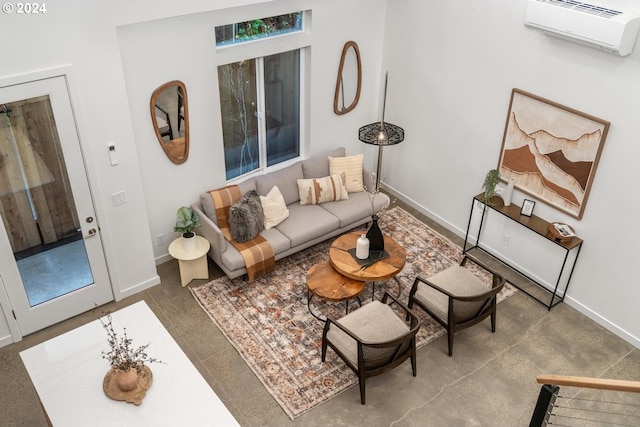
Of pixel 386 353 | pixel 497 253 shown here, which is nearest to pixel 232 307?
pixel 386 353

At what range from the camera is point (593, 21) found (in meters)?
5.08

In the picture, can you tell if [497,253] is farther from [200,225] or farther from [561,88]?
[200,225]

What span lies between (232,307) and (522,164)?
11.4ft

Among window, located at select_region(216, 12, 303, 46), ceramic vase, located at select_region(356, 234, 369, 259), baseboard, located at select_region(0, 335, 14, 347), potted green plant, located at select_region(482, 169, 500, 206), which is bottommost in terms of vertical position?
baseboard, located at select_region(0, 335, 14, 347)

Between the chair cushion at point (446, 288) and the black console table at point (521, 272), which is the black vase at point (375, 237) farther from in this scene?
the black console table at point (521, 272)

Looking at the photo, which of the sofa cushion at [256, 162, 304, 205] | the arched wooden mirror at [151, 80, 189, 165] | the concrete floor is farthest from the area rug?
the arched wooden mirror at [151, 80, 189, 165]

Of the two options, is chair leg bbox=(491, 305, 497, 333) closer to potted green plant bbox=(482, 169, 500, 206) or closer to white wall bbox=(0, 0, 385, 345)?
potted green plant bbox=(482, 169, 500, 206)

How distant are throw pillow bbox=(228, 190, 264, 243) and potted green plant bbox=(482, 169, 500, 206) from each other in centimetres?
253

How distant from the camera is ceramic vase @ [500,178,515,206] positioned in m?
6.53

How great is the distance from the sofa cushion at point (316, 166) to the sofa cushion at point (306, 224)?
42 cm

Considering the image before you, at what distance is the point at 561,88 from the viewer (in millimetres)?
5797

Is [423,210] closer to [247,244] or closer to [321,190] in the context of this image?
[321,190]

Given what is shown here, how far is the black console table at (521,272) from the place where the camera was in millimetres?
6148

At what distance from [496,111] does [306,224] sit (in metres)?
2.46
